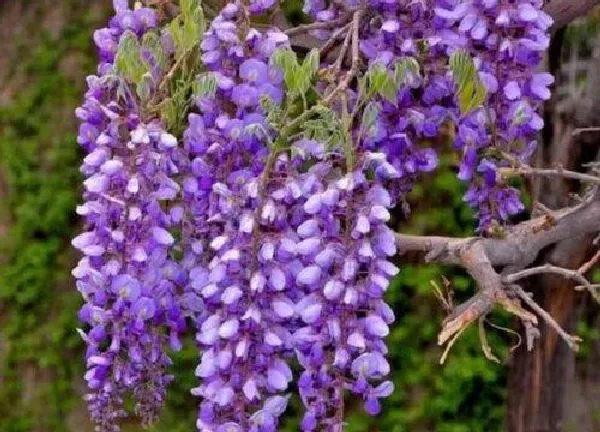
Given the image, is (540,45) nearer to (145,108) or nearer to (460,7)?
(460,7)

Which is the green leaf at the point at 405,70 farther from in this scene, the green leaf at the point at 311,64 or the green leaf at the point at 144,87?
the green leaf at the point at 144,87

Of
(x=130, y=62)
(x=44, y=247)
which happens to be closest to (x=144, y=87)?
(x=130, y=62)

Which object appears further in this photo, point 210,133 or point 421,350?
point 421,350

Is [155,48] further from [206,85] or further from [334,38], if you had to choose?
[334,38]

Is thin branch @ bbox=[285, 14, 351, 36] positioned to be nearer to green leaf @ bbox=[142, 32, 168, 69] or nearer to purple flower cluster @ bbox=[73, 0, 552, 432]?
purple flower cluster @ bbox=[73, 0, 552, 432]

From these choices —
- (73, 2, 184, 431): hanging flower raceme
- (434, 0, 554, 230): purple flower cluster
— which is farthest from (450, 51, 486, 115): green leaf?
(73, 2, 184, 431): hanging flower raceme

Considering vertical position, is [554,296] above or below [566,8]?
below

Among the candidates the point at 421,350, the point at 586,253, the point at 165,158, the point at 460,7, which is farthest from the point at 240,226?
the point at 421,350

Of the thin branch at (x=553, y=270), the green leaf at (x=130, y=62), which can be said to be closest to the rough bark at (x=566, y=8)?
the thin branch at (x=553, y=270)
